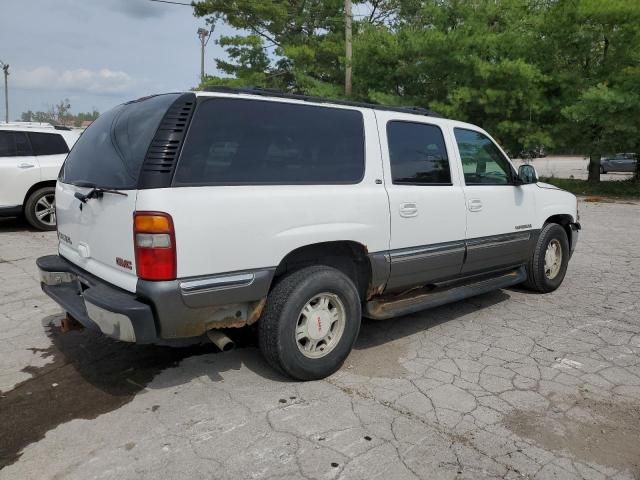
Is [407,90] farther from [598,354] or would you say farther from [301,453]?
[301,453]

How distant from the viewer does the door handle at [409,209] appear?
12.1 feet

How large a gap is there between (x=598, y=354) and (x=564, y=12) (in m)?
14.4

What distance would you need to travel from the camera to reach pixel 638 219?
11.3 m

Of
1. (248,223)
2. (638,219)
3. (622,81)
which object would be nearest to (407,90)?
(622,81)

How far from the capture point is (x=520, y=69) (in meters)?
14.7

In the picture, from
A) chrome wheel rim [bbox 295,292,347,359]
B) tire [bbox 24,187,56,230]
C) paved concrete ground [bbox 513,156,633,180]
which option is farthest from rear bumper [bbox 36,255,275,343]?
paved concrete ground [bbox 513,156,633,180]

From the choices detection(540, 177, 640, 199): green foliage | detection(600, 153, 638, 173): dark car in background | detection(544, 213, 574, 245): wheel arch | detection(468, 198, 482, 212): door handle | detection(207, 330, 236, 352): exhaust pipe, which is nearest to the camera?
detection(207, 330, 236, 352): exhaust pipe

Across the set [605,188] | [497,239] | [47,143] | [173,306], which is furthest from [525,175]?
[605,188]

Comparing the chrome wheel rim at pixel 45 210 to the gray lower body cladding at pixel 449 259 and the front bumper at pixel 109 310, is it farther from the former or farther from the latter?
the gray lower body cladding at pixel 449 259

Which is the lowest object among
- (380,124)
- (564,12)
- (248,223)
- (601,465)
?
(601,465)

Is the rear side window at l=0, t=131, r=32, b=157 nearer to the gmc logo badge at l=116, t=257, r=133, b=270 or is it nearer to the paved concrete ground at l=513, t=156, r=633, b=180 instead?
the gmc logo badge at l=116, t=257, r=133, b=270

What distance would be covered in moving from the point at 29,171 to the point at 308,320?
7324 mm

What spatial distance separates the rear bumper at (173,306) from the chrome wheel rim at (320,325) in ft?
1.16

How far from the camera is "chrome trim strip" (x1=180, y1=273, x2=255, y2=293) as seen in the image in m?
2.74
